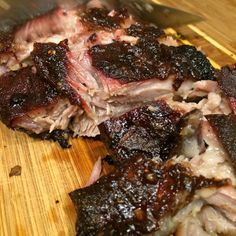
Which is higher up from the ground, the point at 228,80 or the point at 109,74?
the point at 228,80

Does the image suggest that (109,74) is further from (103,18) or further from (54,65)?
(103,18)

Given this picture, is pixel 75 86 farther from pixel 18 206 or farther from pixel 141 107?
pixel 18 206

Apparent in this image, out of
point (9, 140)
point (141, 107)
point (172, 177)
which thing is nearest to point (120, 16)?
point (141, 107)

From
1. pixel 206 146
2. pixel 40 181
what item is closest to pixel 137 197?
pixel 206 146

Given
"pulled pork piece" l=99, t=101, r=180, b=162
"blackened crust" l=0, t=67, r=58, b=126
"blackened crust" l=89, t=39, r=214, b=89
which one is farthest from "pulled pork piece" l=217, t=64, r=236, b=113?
"blackened crust" l=0, t=67, r=58, b=126

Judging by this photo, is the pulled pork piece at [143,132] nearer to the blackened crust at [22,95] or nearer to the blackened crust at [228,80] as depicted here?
the blackened crust at [228,80]
